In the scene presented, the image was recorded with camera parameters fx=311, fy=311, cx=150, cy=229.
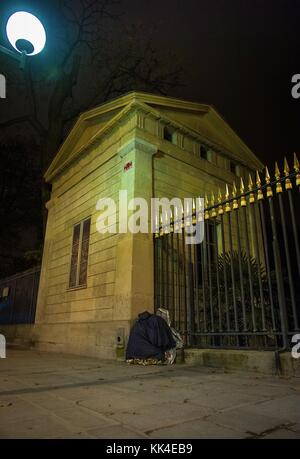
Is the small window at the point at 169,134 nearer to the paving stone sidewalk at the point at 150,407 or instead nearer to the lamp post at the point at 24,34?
the lamp post at the point at 24,34

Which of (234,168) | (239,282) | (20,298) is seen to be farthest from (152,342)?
(20,298)

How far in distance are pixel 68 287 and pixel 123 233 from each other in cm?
317

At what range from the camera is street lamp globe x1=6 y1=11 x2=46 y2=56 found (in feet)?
12.5

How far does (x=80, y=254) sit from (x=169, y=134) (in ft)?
14.2

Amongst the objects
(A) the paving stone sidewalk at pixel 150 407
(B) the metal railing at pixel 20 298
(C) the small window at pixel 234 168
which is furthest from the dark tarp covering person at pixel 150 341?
(C) the small window at pixel 234 168

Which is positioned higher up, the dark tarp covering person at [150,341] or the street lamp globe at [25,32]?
the street lamp globe at [25,32]

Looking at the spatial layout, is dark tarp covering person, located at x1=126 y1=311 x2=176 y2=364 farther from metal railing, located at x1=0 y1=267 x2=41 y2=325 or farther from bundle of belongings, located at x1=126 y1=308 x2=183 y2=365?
metal railing, located at x1=0 y1=267 x2=41 y2=325

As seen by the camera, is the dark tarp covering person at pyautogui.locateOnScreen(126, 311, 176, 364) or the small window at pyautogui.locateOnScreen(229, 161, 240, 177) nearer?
the dark tarp covering person at pyautogui.locateOnScreen(126, 311, 176, 364)

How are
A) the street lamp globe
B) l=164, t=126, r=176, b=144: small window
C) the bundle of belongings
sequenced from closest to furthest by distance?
the street lamp globe
the bundle of belongings
l=164, t=126, r=176, b=144: small window

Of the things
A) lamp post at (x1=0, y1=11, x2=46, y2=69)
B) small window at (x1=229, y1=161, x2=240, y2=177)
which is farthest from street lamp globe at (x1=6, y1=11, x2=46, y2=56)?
small window at (x1=229, y1=161, x2=240, y2=177)

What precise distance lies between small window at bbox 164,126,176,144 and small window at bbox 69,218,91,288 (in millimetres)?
3276

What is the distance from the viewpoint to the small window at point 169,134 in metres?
8.99

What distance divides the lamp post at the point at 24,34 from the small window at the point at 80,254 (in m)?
5.27
